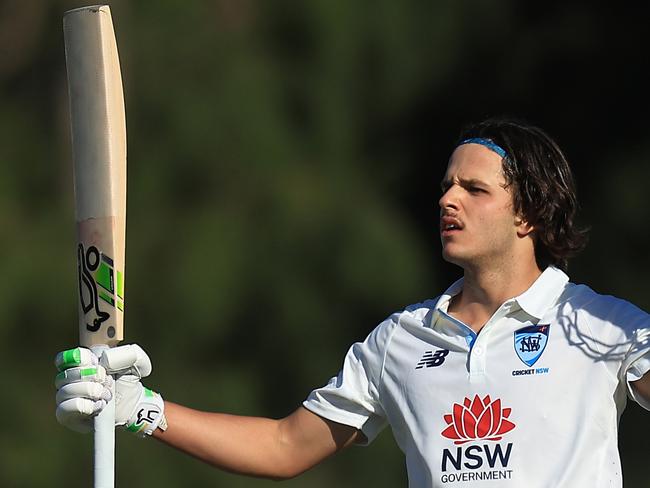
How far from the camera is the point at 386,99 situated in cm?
982

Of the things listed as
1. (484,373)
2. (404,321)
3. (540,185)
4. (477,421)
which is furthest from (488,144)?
(477,421)

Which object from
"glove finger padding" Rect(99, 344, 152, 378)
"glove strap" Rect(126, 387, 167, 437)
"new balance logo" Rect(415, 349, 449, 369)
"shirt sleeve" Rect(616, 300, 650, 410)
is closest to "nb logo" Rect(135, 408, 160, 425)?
"glove strap" Rect(126, 387, 167, 437)

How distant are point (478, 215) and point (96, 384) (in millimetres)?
1036

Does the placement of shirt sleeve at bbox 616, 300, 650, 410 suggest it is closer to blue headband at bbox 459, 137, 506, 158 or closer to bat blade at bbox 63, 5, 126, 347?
blue headband at bbox 459, 137, 506, 158

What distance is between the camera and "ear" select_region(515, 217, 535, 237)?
4.29 m

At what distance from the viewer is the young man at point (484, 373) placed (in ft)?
13.0

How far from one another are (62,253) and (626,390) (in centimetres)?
544

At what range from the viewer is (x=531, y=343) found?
13.4 feet

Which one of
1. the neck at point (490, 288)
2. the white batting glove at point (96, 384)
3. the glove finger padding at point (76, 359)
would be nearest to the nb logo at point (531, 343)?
the neck at point (490, 288)

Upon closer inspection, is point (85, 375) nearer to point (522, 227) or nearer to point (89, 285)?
point (89, 285)

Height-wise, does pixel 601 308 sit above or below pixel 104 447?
above

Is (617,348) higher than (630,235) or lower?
lower

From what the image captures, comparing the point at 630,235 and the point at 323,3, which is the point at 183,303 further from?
the point at 630,235

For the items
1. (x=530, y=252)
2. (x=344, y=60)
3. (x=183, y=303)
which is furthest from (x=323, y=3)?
(x=530, y=252)
